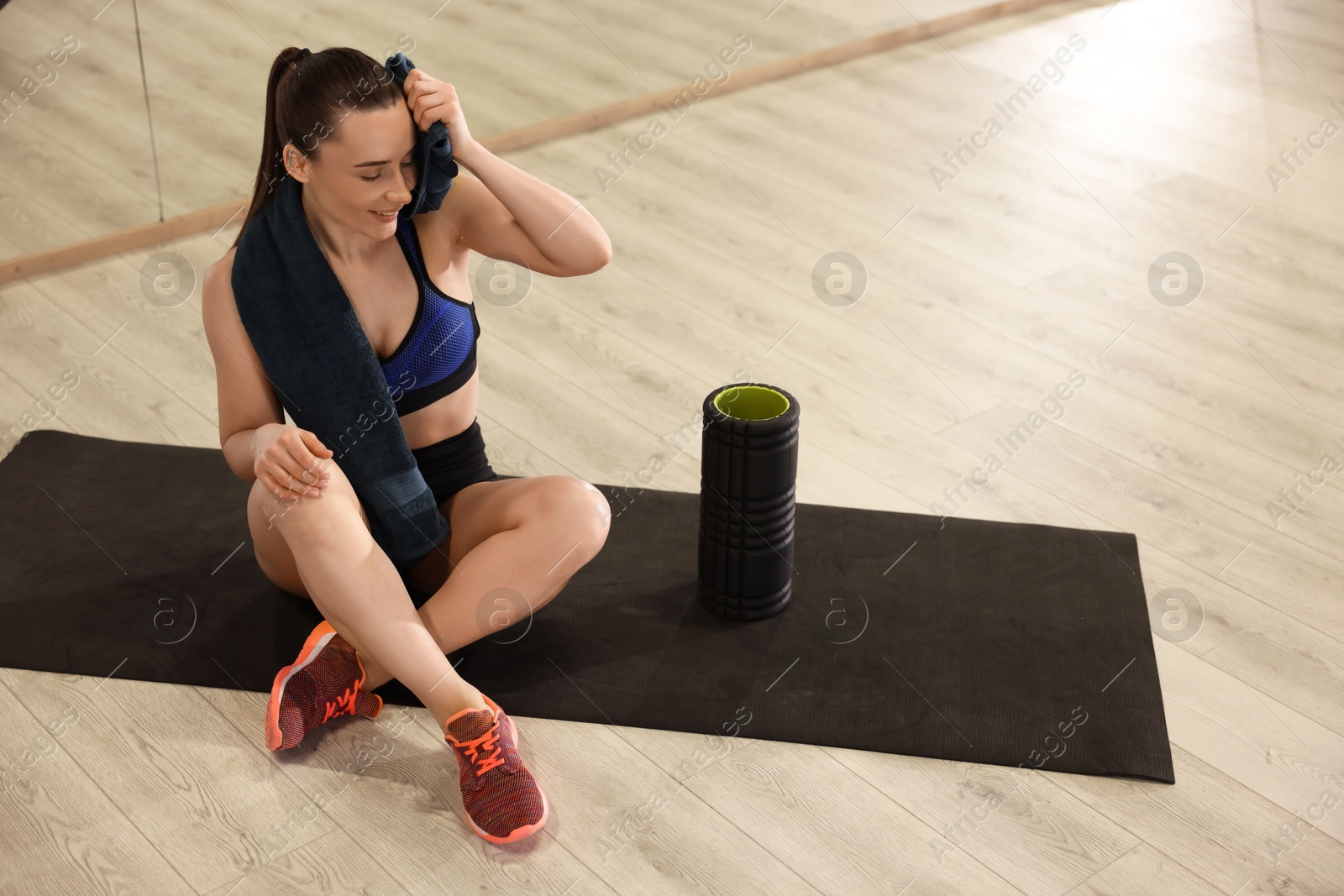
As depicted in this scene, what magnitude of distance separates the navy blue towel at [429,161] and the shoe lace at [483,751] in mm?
656

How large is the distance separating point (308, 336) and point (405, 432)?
0.21 meters

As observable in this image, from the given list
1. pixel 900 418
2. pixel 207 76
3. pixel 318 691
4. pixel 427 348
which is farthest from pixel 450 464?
pixel 207 76

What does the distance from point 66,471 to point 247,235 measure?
79 centimetres

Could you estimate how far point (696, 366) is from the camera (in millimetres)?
2682

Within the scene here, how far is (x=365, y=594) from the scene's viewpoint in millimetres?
1688

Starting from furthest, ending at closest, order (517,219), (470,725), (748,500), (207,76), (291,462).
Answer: (207,76) < (748,500) < (517,219) < (470,725) < (291,462)

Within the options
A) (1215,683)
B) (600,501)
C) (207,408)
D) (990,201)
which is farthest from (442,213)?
(990,201)

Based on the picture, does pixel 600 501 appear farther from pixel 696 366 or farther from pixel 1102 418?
pixel 1102 418

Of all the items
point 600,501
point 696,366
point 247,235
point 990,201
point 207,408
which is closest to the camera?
point 247,235

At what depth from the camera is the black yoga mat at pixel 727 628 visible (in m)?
1.81

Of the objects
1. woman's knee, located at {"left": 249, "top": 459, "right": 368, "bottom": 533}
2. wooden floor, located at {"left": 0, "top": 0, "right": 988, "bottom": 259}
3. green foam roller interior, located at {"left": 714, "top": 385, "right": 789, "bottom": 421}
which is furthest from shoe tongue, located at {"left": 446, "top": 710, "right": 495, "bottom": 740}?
wooden floor, located at {"left": 0, "top": 0, "right": 988, "bottom": 259}

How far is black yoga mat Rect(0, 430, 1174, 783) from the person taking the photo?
181cm

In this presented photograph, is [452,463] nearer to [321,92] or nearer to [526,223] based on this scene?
[526,223]

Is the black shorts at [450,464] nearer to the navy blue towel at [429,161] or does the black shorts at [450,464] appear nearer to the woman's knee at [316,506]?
the woman's knee at [316,506]
